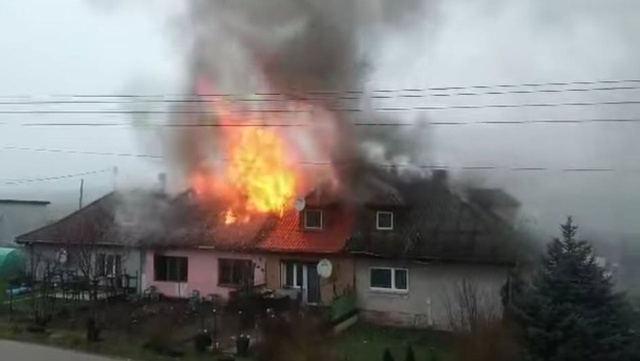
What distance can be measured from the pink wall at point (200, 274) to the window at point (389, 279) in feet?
11.4

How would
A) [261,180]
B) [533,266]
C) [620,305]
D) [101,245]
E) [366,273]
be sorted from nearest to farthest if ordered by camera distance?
[620,305] < [533,266] < [366,273] < [261,180] < [101,245]

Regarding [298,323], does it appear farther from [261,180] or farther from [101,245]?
[101,245]

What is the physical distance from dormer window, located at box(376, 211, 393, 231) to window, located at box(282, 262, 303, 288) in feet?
8.67

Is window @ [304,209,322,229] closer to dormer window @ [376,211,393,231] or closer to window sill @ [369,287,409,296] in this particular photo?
dormer window @ [376,211,393,231]

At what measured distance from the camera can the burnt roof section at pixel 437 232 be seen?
62.7 ft

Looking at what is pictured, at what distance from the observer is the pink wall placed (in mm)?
→ 22438

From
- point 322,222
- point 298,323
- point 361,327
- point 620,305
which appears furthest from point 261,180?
point 620,305

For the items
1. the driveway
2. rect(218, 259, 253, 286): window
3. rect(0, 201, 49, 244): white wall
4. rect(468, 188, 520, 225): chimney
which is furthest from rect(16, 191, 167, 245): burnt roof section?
rect(0, 201, 49, 244): white wall

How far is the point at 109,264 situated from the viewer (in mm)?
23078

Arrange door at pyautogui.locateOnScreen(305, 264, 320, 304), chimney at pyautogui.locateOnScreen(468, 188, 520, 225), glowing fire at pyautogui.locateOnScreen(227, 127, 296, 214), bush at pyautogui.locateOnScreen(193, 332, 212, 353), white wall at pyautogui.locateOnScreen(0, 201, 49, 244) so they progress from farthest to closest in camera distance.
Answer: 1. white wall at pyautogui.locateOnScreen(0, 201, 49, 244)
2. glowing fire at pyautogui.locateOnScreen(227, 127, 296, 214)
3. door at pyautogui.locateOnScreen(305, 264, 320, 304)
4. chimney at pyautogui.locateOnScreen(468, 188, 520, 225)
5. bush at pyautogui.locateOnScreen(193, 332, 212, 353)

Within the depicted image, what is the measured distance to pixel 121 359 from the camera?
15.1m

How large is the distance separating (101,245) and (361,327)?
9120 millimetres

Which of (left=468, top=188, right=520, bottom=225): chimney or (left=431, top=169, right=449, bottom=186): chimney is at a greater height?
(left=431, top=169, right=449, bottom=186): chimney

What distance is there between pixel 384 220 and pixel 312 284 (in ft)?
9.21
